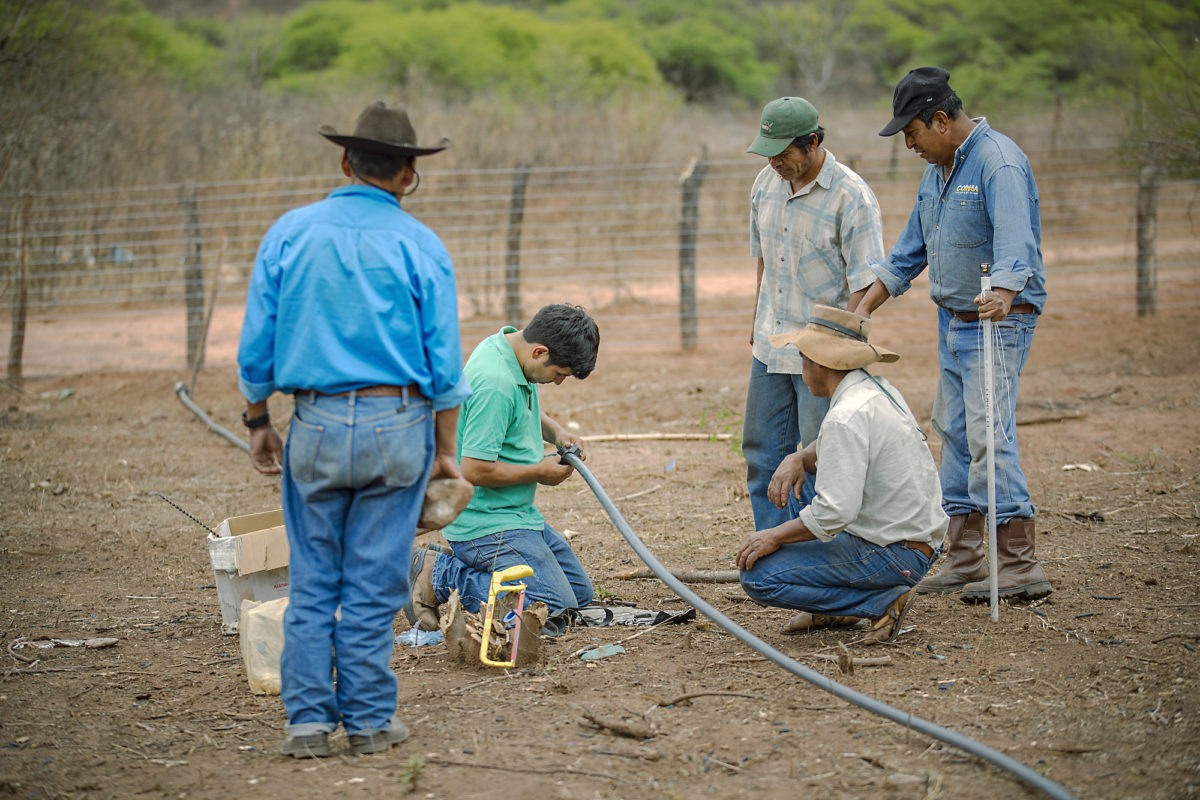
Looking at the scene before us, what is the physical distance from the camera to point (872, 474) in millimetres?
4070

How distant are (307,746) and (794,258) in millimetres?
3123

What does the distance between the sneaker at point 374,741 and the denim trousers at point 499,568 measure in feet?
3.39

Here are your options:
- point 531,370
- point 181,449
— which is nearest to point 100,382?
point 181,449

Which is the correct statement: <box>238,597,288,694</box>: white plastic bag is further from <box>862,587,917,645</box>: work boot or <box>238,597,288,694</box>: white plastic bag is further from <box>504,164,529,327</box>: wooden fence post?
<box>504,164,529,327</box>: wooden fence post

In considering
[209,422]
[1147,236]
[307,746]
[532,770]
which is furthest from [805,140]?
[1147,236]

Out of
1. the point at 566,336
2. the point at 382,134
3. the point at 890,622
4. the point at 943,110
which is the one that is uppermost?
the point at 943,110

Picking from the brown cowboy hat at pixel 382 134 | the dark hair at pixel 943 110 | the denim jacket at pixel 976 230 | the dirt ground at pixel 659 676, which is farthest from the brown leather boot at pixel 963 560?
the brown cowboy hat at pixel 382 134

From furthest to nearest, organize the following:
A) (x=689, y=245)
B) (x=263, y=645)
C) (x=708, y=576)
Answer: (x=689, y=245) < (x=708, y=576) < (x=263, y=645)

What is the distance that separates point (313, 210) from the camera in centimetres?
332

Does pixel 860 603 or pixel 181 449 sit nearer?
pixel 860 603

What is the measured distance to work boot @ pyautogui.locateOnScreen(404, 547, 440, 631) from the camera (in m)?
4.85

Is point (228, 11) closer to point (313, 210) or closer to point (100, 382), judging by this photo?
point (100, 382)

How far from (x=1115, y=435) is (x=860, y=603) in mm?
4793

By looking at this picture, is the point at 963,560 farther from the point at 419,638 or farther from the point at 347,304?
the point at 347,304
